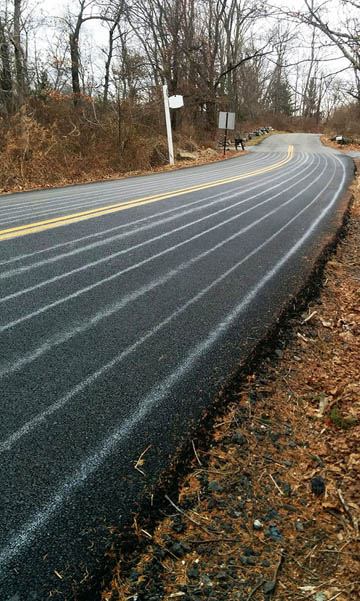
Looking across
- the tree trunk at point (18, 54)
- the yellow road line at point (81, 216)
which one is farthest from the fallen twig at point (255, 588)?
the tree trunk at point (18, 54)

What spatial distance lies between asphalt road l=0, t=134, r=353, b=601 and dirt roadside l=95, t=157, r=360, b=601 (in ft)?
0.63

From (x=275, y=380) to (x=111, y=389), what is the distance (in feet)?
3.89

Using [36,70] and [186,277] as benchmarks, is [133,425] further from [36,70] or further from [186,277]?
[36,70]

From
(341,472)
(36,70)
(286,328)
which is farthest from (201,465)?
(36,70)

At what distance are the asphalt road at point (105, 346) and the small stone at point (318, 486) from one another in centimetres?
74

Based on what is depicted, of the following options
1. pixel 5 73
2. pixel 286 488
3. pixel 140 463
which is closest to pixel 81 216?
pixel 140 463

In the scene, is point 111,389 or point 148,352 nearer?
point 111,389

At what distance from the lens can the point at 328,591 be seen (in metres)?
1.41

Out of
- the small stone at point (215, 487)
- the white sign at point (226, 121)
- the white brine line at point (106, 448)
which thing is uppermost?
the white sign at point (226, 121)

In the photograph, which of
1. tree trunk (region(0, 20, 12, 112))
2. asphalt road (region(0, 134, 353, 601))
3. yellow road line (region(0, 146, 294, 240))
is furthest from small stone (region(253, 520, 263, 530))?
tree trunk (region(0, 20, 12, 112))

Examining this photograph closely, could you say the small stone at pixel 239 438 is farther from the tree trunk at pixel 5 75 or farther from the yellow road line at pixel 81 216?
the tree trunk at pixel 5 75

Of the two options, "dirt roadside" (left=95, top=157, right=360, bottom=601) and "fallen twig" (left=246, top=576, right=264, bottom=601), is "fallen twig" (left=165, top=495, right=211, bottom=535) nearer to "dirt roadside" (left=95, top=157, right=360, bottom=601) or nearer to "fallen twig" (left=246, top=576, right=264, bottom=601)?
"dirt roadside" (left=95, top=157, right=360, bottom=601)

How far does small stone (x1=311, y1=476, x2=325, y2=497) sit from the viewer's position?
6.13ft

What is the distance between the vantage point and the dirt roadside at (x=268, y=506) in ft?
4.78
